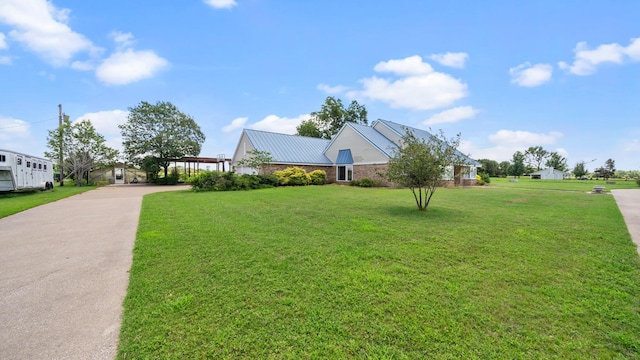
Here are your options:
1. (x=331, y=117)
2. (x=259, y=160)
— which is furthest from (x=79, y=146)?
(x=331, y=117)

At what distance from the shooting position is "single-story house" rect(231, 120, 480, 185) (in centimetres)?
2509

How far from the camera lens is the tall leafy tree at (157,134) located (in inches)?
1249

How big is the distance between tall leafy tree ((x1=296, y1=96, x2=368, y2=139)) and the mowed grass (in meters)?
41.3

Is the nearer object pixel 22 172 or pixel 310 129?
pixel 22 172

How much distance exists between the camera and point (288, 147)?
28.4 meters

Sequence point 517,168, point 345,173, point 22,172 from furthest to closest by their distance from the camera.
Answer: point 517,168
point 345,173
point 22,172

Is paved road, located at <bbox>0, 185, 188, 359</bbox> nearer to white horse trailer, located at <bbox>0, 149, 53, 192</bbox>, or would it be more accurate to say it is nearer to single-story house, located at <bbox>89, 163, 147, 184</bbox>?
white horse trailer, located at <bbox>0, 149, 53, 192</bbox>

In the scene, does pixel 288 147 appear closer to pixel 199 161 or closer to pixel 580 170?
pixel 199 161

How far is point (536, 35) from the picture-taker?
13148 mm

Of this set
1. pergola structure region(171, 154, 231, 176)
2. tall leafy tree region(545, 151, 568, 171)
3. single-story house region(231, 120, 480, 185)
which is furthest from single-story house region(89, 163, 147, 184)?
tall leafy tree region(545, 151, 568, 171)

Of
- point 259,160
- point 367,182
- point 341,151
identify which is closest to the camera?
point 367,182

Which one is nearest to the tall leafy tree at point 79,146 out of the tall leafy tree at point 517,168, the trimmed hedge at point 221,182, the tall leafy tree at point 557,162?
the trimmed hedge at point 221,182

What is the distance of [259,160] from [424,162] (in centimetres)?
1739

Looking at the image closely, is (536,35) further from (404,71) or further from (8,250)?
(8,250)
